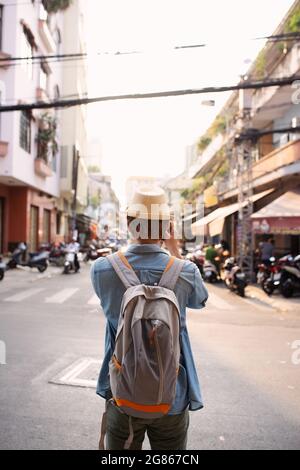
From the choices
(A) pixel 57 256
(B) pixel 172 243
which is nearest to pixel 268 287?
(B) pixel 172 243

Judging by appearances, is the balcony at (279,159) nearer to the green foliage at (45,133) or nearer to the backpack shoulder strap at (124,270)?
the green foliage at (45,133)

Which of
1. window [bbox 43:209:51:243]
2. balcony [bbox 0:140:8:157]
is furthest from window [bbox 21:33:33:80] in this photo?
window [bbox 43:209:51:243]

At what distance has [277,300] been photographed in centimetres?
1123

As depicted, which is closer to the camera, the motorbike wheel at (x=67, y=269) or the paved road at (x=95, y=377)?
the paved road at (x=95, y=377)

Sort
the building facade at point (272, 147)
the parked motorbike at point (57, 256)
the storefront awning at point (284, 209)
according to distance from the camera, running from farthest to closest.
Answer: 1. the parked motorbike at point (57, 256)
2. the building facade at point (272, 147)
3. the storefront awning at point (284, 209)

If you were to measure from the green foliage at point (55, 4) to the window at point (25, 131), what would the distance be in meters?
5.52

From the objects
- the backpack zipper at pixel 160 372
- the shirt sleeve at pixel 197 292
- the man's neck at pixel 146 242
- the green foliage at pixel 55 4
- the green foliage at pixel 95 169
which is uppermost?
the green foliage at pixel 95 169

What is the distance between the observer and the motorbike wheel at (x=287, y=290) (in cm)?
1152

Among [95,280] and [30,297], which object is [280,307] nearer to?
[30,297]

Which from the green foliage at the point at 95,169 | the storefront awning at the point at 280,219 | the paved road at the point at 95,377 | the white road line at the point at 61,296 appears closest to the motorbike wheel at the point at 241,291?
the storefront awning at the point at 280,219

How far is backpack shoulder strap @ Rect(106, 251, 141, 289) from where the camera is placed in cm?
200

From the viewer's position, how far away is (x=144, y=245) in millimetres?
2098
